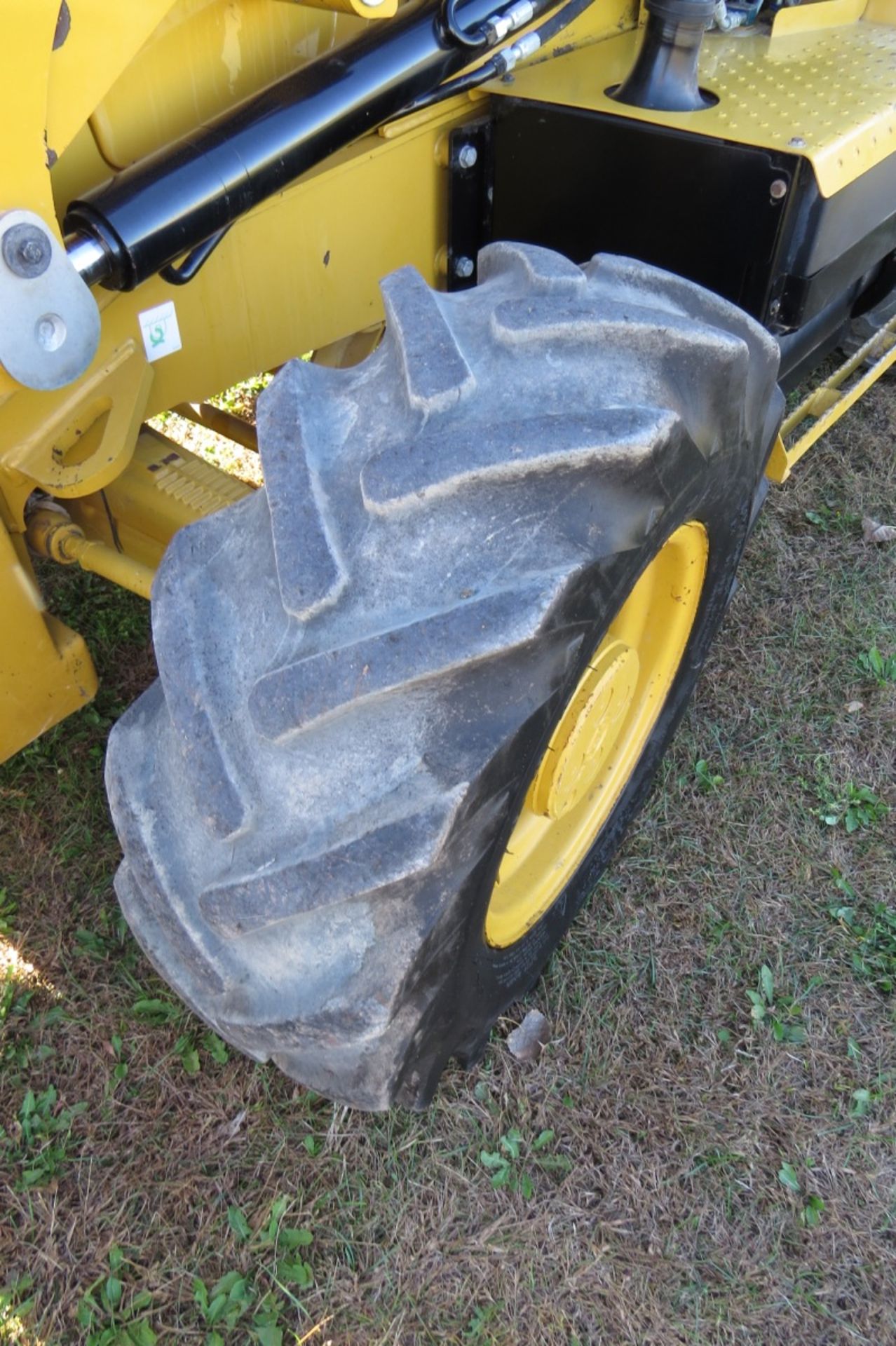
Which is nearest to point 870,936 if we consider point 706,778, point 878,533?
point 706,778

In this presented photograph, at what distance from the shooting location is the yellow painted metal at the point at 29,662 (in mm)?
1270

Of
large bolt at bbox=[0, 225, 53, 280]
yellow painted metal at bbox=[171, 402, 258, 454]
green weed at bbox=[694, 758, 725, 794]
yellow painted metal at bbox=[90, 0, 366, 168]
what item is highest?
yellow painted metal at bbox=[90, 0, 366, 168]

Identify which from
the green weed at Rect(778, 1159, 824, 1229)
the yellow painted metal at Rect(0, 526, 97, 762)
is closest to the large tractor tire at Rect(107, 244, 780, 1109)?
the yellow painted metal at Rect(0, 526, 97, 762)

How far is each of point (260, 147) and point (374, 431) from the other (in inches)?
14.2

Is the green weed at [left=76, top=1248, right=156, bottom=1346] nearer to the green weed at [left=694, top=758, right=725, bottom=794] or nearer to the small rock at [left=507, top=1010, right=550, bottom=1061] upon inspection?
the small rock at [left=507, top=1010, right=550, bottom=1061]

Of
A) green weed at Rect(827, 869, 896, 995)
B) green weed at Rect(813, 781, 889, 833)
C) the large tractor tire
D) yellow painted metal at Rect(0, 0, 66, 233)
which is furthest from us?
green weed at Rect(813, 781, 889, 833)

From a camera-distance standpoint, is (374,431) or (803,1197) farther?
(803,1197)

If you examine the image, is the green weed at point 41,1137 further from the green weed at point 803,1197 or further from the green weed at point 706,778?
the green weed at point 706,778

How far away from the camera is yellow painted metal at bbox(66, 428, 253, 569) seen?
4.97 feet

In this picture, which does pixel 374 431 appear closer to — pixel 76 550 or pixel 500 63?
pixel 76 550

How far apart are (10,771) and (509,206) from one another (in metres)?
1.39

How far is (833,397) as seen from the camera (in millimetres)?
2475

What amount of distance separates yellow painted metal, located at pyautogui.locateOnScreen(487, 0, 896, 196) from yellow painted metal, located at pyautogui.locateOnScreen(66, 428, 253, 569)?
720mm

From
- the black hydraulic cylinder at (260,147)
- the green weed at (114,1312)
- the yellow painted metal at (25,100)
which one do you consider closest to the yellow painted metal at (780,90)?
the black hydraulic cylinder at (260,147)
